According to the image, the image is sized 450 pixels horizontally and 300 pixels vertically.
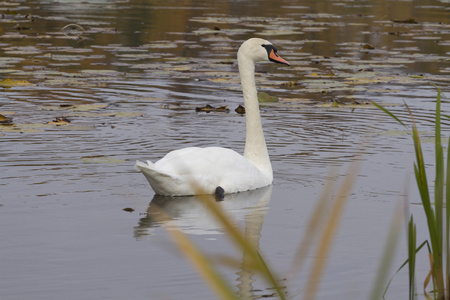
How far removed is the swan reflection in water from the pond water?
0.8 inches

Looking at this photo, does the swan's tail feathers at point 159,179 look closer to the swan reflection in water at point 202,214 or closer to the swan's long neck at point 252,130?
the swan reflection in water at point 202,214

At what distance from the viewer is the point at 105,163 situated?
700cm

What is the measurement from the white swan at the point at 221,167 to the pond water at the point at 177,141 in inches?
4.9

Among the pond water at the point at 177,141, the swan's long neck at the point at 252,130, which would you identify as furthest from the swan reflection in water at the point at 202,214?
the swan's long neck at the point at 252,130

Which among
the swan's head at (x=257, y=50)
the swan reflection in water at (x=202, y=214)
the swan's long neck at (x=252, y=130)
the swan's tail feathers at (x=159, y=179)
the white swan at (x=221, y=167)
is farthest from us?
the swan's head at (x=257, y=50)

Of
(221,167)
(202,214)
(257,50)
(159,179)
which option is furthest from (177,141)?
(202,214)

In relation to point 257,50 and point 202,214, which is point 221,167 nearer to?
point 202,214

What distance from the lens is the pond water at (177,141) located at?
174 inches

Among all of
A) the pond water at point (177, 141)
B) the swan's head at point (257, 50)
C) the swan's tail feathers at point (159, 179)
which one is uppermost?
the swan's head at point (257, 50)

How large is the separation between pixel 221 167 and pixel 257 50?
1.40 m

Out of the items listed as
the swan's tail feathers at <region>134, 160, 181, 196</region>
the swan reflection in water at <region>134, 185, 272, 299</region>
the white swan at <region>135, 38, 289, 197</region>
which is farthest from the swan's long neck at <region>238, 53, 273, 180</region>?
the swan's tail feathers at <region>134, 160, 181, 196</region>

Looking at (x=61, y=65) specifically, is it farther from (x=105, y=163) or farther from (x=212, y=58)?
(x=105, y=163)

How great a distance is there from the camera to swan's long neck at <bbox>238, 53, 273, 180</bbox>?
6.57 m

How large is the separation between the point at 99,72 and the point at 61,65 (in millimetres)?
1153
